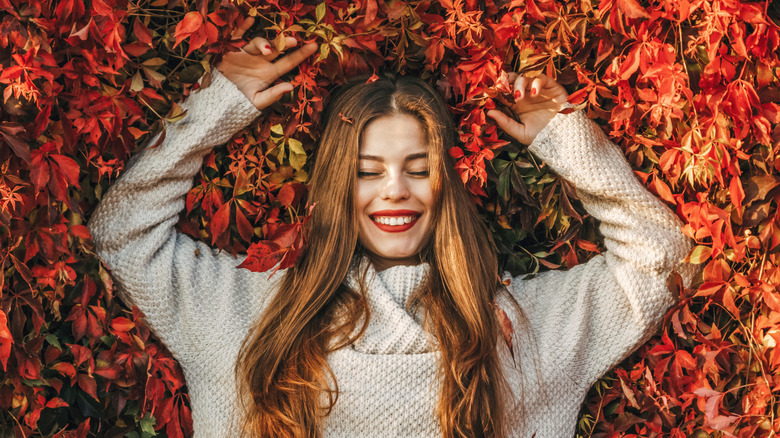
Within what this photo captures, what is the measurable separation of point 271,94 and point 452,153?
1.70ft

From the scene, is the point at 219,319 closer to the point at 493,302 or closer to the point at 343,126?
the point at 343,126

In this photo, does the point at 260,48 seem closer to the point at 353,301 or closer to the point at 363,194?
the point at 363,194

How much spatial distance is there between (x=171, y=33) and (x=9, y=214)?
24.6 inches

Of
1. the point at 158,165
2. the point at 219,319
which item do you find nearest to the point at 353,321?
the point at 219,319

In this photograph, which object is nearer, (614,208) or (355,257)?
(614,208)

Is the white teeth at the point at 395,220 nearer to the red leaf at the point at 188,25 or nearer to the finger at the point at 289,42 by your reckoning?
the finger at the point at 289,42

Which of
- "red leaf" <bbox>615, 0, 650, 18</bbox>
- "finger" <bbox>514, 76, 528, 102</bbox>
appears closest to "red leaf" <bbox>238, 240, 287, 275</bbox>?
"finger" <bbox>514, 76, 528, 102</bbox>

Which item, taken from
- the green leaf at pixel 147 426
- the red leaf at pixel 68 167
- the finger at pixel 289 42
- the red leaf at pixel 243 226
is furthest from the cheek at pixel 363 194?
the green leaf at pixel 147 426

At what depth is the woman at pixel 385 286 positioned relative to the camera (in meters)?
1.91

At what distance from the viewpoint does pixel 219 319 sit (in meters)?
2.01

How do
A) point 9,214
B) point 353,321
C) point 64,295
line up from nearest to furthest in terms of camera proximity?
point 9,214 < point 64,295 < point 353,321

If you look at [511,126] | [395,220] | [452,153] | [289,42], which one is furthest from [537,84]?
[289,42]

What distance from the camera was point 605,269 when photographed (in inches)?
79.9

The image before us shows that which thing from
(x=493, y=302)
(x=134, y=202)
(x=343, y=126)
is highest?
(x=343, y=126)
